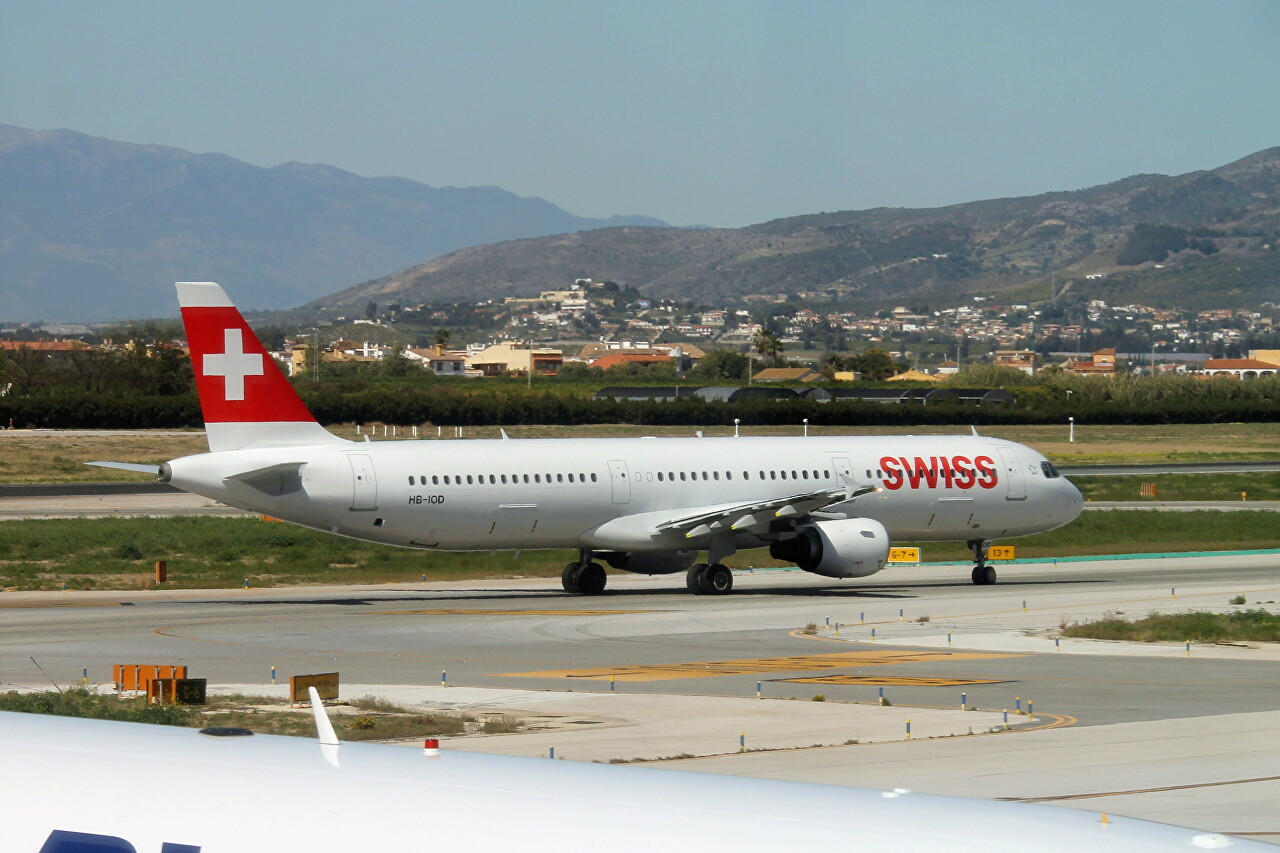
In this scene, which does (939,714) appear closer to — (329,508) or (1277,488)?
(329,508)

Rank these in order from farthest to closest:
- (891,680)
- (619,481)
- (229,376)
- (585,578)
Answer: (585,578), (619,481), (229,376), (891,680)

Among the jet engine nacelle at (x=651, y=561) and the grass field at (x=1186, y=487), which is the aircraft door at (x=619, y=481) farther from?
the grass field at (x=1186, y=487)

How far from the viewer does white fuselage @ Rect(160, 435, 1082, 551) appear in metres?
38.0

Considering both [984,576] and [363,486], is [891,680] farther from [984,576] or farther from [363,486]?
[984,576]

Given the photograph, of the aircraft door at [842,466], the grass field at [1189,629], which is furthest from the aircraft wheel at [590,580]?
the grass field at [1189,629]

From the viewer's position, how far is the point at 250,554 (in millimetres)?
50062

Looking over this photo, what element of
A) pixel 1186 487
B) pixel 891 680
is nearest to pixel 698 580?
pixel 891 680

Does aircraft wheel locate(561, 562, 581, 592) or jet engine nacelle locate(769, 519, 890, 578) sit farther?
aircraft wheel locate(561, 562, 581, 592)

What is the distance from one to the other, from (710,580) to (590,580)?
10.4 ft

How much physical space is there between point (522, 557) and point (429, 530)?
43.3ft

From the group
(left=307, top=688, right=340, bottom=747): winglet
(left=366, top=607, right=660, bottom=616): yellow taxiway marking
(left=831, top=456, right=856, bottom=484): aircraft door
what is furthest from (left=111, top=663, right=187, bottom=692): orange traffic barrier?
(left=831, top=456, right=856, bottom=484): aircraft door

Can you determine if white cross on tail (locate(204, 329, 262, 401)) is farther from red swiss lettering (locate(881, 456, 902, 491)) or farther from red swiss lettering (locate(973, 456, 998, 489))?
red swiss lettering (locate(973, 456, 998, 489))

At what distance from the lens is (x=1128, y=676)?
27109 mm

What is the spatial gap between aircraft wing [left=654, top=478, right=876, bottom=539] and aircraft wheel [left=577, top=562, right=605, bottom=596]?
8.12ft
